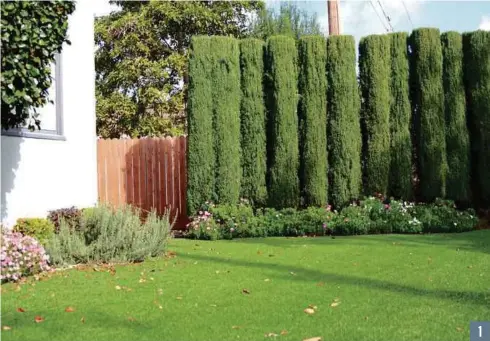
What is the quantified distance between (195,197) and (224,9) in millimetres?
11750

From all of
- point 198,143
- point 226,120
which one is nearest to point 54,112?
point 198,143

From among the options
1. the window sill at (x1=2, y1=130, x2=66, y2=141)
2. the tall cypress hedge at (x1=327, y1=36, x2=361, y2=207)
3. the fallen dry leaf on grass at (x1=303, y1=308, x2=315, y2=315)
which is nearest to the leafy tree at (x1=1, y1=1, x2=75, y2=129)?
the window sill at (x1=2, y1=130, x2=66, y2=141)

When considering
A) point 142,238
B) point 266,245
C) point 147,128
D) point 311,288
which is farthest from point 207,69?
point 147,128

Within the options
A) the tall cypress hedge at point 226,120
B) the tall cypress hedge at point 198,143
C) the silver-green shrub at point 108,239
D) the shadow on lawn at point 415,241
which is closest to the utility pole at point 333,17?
the tall cypress hedge at point 226,120

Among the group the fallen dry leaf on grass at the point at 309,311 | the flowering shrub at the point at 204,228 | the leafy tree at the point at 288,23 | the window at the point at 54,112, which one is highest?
the leafy tree at the point at 288,23

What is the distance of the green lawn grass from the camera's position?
3675 millimetres

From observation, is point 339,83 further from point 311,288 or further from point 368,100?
point 311,288

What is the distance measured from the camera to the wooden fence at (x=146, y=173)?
12703 mm

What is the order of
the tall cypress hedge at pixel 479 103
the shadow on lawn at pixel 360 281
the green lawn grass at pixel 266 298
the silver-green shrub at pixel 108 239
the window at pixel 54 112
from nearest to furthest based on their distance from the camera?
1. the green lawn grass at pixel 266 298
2. the shadow on lawn at pixel 360 281
3. the silver-green shrub at pixel 108 239
4. the window at pixel 54 112
5. the tall cypress hedge at pixel 479 103

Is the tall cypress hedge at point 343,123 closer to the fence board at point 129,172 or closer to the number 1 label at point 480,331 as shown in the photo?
Result: the fence board at point 129,172

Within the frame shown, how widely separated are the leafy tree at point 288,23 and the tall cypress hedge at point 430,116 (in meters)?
Result: 6.17

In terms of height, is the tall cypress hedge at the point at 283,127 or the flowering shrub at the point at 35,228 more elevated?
the tall cypress hedge at the point at 283,127

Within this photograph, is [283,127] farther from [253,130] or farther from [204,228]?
[204,228]

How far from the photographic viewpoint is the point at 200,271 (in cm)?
612
